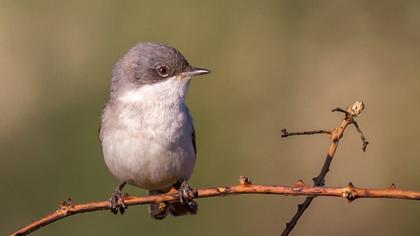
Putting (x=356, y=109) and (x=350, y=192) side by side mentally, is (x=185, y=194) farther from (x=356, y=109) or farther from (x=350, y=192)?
(x=350, y=192)

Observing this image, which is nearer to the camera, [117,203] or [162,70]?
[117,203]

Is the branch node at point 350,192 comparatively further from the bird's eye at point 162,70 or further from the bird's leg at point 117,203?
the bird's eye at point 162,70

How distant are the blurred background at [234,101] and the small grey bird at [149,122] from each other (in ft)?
7.34

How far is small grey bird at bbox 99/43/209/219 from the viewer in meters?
5.27

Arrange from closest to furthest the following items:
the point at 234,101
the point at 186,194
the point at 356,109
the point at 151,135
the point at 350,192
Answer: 1. the point at 350,192
2. the point at 356,109
3. the point at 186,194
4. the point at 151,135
5. the point at 234,101

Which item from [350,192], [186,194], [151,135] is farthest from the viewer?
[151,135]

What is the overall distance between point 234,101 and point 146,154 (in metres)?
3.90

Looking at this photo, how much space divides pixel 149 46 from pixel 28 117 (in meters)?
3.71

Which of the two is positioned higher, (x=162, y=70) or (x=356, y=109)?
(x=162, y=70)

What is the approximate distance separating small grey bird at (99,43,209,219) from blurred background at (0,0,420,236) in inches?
88.1

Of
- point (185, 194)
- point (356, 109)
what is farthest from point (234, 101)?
point (356, 109)

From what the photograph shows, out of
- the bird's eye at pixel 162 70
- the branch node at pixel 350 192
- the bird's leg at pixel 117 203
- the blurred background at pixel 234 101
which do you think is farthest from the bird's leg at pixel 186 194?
the blurred background at pixel 234 101

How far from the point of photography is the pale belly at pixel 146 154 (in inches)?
207

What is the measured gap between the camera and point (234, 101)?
9070 millimetres
